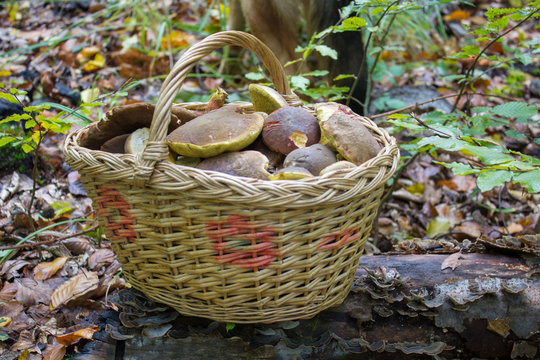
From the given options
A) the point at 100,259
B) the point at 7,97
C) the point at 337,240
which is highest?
the point at 7,97

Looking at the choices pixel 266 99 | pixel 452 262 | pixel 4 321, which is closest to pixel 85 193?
pixel 4 321

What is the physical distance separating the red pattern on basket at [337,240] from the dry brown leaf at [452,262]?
42cm

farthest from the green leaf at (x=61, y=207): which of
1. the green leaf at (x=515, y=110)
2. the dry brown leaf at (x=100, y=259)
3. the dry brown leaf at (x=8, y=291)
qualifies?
the green leaf at (x=515, y=110)

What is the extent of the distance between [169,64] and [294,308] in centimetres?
240

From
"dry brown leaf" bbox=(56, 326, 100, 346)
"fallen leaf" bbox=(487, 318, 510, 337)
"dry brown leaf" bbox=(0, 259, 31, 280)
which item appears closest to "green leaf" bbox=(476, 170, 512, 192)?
"fallen leaf" bbox=(487, 318, 510, 337)

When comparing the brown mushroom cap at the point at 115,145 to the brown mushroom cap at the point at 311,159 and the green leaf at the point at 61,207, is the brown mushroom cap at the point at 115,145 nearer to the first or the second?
the brown mushroom cap at the point at 311,159

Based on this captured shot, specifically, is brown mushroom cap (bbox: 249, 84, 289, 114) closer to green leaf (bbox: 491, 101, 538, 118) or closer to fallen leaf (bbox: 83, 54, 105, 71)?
green leaf (bbox: 491, 101, 538, 118)

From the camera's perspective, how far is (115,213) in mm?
976

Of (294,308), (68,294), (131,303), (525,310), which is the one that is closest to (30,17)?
(68,294)

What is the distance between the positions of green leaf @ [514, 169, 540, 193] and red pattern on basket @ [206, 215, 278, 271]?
0.51 m

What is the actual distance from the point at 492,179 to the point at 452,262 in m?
0.41

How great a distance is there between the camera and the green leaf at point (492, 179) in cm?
89

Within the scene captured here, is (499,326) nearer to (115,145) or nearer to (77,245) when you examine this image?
(115,145)

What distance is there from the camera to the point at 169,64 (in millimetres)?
2990
